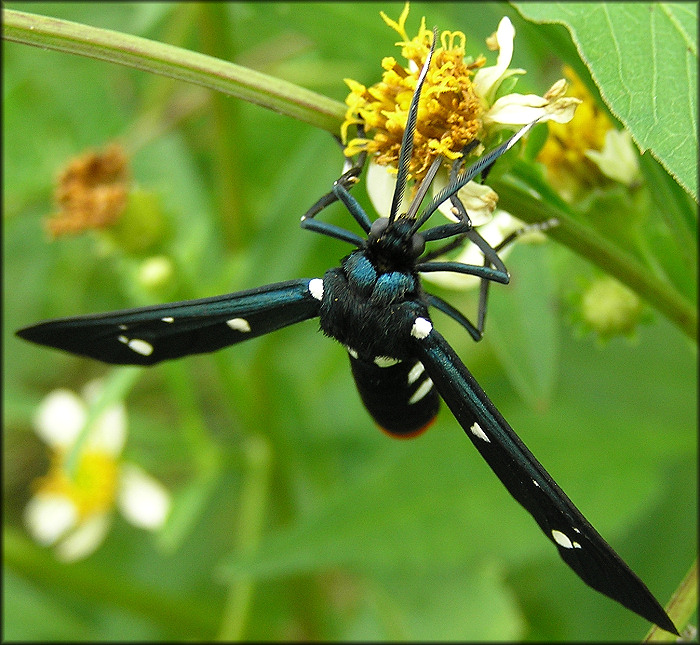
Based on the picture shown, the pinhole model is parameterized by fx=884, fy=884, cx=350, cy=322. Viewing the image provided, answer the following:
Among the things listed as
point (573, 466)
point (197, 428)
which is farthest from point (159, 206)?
point (573, 466)

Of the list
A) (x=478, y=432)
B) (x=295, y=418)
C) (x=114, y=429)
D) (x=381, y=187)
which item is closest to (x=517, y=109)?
(x=381, y=187)

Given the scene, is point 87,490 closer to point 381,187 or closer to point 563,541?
point 381,187

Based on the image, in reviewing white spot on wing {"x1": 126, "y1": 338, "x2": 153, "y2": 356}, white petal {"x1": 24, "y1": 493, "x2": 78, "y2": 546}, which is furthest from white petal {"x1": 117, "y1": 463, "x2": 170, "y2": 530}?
white spot on wing {"x1": 126, "y1": 338, "x2": 153, "y2": 356}

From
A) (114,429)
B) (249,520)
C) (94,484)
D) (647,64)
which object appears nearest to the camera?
(647,64)

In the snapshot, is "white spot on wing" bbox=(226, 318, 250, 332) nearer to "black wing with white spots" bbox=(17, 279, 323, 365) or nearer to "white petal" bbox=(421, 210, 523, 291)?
"black wing with white spots" bbox=(17, 279, 323, 365)

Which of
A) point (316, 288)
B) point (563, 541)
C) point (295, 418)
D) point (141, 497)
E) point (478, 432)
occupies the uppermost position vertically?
point (141, 497)

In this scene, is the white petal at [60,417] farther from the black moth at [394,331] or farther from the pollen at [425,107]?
the pollen at [425,107]

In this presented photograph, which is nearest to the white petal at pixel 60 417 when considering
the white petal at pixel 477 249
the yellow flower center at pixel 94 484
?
the yellow flower center at pixel 94 484
